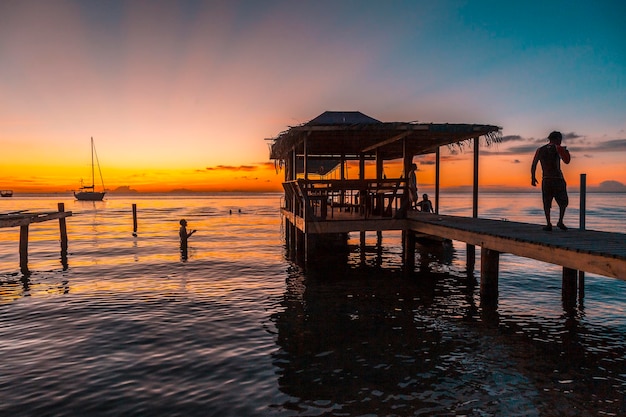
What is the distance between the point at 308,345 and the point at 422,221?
22.3 ft

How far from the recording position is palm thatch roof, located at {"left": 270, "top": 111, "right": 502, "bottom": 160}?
13.2 meters

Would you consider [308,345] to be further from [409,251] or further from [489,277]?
[409,251]

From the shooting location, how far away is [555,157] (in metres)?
9.09

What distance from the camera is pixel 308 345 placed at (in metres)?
7.94

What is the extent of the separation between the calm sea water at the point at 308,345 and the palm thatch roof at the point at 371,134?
4.95 m

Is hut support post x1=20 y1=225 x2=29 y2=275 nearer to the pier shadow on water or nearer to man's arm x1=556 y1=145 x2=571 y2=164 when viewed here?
the pier shadow on water

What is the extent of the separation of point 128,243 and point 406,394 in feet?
74.8

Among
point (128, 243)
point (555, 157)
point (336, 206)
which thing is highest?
point (555, 157)

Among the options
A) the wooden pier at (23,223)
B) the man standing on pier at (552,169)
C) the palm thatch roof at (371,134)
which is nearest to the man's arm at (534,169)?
the man standing on pier at (552,169)

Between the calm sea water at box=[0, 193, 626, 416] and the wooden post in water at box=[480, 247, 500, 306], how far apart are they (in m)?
0.33

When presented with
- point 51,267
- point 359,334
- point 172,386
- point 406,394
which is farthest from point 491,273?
point 51,267

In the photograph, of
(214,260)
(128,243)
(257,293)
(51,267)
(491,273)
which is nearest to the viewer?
(491,273)

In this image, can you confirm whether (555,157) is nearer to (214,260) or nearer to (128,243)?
(214,260)

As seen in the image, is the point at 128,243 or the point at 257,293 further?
the point at 128,243
